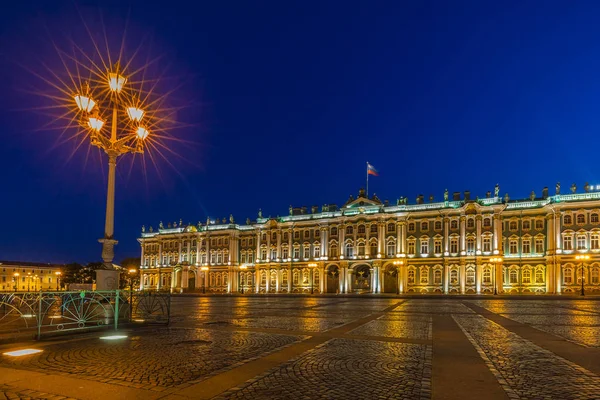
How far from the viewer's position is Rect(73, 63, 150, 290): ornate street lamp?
61.3 feet

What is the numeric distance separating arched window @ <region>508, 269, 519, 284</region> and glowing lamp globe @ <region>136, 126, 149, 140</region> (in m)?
62.3

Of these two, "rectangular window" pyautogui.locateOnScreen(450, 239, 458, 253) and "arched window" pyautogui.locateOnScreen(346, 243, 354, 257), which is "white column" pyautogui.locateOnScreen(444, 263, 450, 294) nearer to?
"rectangular window" pyautogui.locateOnScreen(450, 239, 458, 253)

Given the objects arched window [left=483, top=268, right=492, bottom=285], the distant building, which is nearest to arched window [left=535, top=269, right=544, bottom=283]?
arched window [left=483, top=268, right=492, bottom=285]

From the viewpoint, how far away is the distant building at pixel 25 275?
145250mm

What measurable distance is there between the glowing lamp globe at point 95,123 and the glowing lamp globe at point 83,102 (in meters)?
0.44

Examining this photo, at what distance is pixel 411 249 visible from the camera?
7506cm

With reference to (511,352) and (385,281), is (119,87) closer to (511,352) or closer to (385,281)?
(511,352)

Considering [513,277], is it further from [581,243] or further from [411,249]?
[411,249]

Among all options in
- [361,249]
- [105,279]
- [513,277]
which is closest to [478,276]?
[513,277]

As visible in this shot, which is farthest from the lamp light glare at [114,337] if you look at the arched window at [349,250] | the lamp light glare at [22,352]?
the arched window at [349,250]

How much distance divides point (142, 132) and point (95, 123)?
1933 millimetres

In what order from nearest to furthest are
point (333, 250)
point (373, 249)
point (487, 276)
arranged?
1. point (487, 276)
2. point (373, 249)
3. point (333, 250)

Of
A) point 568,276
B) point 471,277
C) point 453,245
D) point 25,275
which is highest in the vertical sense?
point 453,245

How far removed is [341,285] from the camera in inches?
3110
